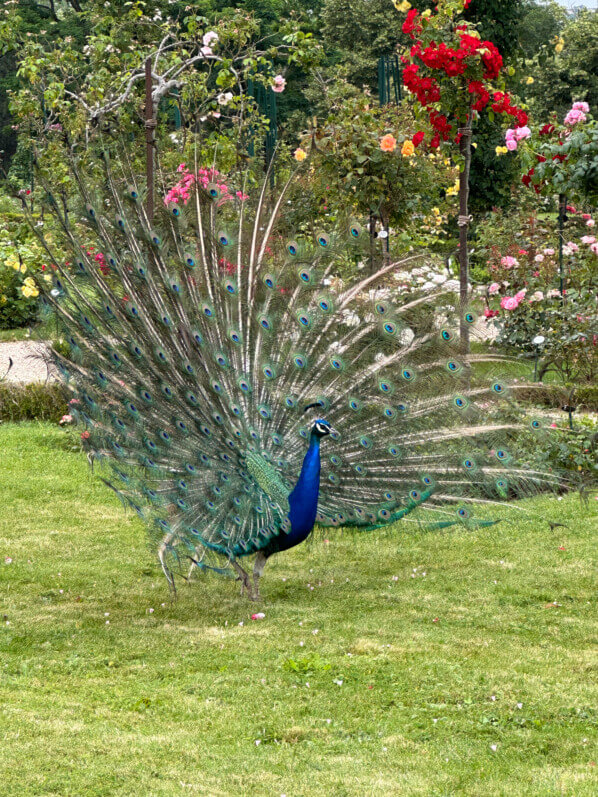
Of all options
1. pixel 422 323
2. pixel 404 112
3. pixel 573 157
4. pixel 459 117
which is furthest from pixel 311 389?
pixel 404 112

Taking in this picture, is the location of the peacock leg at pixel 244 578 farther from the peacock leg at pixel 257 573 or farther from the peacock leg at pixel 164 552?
the peacock leg at pixel 164 552

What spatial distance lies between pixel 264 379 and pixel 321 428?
0.63 m

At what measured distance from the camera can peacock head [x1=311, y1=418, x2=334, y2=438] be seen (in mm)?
6141

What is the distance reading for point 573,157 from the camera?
702cm

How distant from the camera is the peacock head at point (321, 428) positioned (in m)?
6.14

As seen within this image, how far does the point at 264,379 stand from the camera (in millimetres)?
6574

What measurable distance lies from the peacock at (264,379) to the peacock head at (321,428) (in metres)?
0.14

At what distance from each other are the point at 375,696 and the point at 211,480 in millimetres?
1744

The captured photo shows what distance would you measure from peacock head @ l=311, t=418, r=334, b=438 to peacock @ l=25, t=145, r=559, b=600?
5.5 inches

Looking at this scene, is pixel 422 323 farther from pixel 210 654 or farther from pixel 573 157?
pixel 210 654

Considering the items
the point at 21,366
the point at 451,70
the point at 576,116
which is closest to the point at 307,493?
the point at 576,116

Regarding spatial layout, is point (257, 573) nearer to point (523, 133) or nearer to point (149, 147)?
point (149, 147)

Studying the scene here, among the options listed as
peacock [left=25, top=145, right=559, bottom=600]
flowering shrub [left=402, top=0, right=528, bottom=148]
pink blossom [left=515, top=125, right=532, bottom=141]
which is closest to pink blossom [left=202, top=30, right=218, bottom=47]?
flowering shrub [left=402, top=0, right=528, bottom=148]

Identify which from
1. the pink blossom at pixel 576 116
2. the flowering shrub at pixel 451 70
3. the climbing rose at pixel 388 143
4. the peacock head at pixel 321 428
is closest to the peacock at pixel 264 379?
the peacock head at pixel 321 428
